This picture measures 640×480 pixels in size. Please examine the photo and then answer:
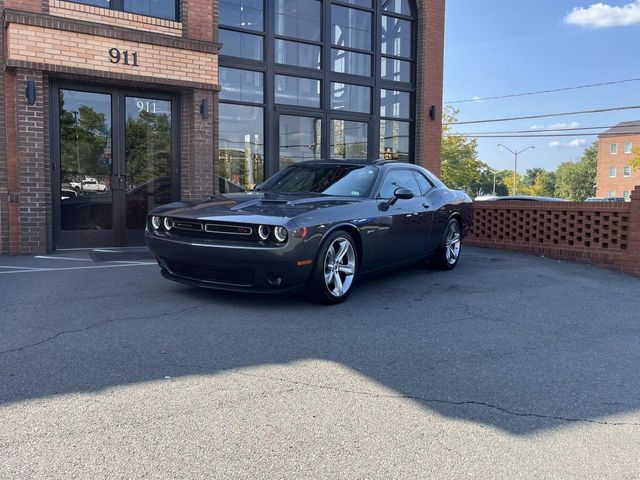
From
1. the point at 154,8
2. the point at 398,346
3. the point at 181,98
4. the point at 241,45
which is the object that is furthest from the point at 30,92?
the point at 398,346

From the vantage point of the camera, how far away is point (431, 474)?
2.55 metres

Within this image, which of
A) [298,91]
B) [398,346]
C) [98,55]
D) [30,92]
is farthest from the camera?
[298,91]

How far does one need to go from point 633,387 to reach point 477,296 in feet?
8.90

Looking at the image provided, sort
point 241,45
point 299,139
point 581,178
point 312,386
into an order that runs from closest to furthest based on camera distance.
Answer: point 312,386 → point 241,45 → point 299,139 → point 581,178

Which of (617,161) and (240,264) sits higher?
(617,161)

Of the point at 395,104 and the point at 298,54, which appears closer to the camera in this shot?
the point at 298,54

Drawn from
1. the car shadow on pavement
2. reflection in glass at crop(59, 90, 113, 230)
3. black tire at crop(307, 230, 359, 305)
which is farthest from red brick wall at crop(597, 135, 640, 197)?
black tire at crop(307, 230, 359, 305)

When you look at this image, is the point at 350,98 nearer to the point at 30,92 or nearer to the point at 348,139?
the point at 348,139

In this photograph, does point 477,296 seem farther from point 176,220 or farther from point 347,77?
point 347,77

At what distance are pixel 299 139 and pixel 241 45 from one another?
2118 mm

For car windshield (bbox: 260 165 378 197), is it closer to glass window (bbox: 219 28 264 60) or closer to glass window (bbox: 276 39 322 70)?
glass window (bbox: 219 28 264 60)

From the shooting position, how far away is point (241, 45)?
11.1m

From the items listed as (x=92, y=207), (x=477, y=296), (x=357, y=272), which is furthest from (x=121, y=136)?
(x=477, y=296)

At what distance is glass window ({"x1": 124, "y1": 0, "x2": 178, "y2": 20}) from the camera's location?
31.7 ft
